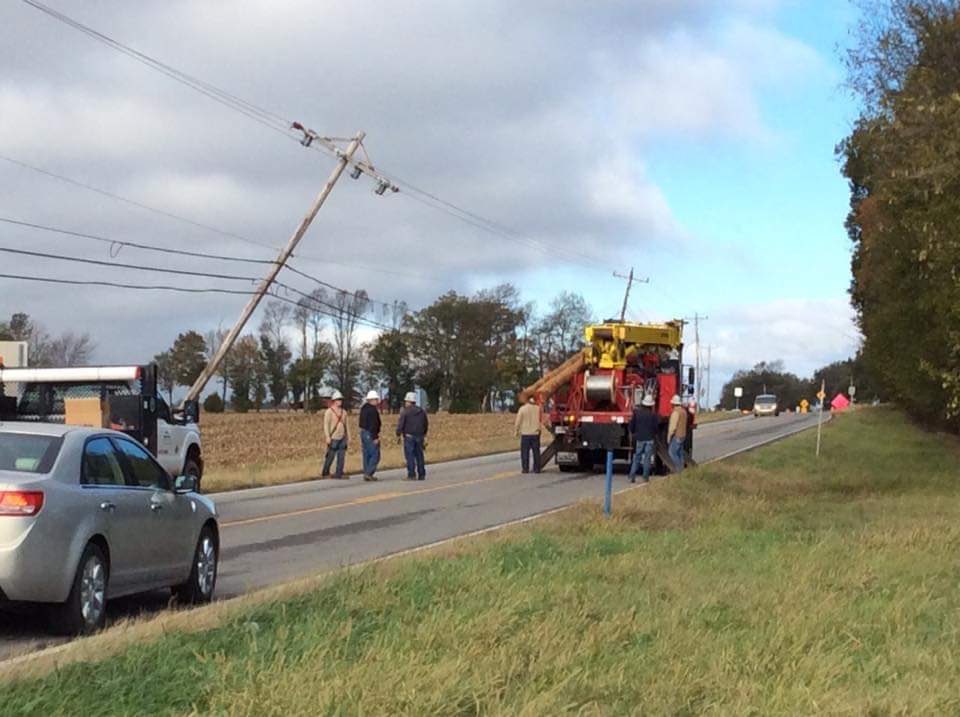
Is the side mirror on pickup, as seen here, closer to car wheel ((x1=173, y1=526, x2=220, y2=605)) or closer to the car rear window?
car wheel ((x1=173, y1=526, x2=220, y2=605))

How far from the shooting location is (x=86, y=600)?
8.30 meters

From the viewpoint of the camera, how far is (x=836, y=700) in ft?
19.5

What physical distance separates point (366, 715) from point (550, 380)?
2342 centimetres

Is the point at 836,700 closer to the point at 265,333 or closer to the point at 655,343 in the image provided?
the point at 655,343

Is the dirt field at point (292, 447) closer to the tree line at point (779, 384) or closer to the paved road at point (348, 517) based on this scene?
the paved road at point (348, 517)

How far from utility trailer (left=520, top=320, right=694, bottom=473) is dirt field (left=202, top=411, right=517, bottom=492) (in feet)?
15.8

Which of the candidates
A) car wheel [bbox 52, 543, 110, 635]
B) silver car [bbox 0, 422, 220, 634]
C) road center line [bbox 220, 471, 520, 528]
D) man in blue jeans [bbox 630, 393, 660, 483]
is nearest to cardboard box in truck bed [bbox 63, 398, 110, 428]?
road center line [bbox 220, 471, 520, 528]

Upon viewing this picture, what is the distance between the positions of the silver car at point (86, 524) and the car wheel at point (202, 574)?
0.5 inches

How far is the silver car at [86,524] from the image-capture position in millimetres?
7812

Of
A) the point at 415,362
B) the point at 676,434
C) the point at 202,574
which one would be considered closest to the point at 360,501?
the point at 676,434

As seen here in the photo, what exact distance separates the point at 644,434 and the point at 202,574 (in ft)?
52.7

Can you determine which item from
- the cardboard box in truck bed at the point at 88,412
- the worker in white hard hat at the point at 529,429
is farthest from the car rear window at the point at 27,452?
the worker in white hard hat at the point at 529,429

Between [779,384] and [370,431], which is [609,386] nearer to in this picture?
[370,431]

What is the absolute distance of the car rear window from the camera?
8.22 m
